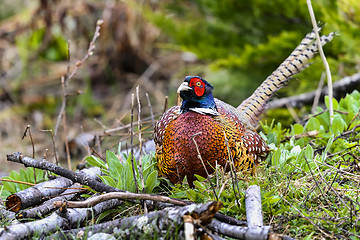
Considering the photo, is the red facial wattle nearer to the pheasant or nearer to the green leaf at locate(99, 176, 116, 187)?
the pheasant

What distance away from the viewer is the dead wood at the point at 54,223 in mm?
2361

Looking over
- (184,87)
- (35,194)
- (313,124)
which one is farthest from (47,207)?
(313,124)

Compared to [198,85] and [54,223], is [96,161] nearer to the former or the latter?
[54,223]

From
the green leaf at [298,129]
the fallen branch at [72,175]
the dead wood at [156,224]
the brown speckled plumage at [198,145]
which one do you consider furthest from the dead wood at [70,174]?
the green leaf at [298,129]

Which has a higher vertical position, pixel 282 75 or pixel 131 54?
pixel 131 54

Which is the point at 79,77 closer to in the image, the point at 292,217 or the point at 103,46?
the point at 103,46

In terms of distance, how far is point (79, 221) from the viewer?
8.76ft

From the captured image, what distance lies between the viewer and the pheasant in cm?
290

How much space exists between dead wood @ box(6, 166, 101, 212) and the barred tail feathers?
1.63 m

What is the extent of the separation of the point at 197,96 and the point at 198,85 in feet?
0.26

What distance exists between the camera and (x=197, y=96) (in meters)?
2.99

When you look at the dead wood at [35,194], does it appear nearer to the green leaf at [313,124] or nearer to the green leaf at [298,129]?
the green leaf at [298,129]

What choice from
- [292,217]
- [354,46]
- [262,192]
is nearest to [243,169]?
[262,192]

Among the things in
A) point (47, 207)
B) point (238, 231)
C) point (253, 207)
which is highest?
point (47, 207)
